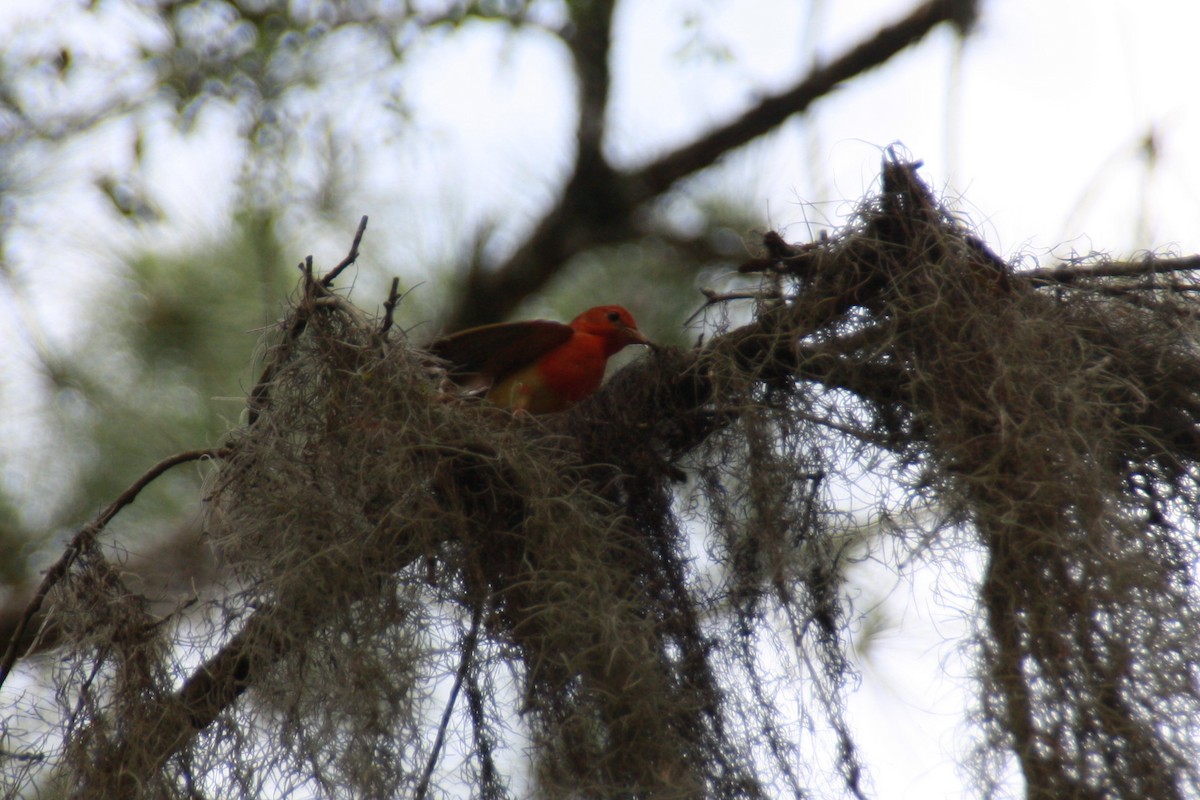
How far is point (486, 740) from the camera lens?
5.06ft

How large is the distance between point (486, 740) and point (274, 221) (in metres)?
1.65

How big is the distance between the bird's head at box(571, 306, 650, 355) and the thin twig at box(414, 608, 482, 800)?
116 cm

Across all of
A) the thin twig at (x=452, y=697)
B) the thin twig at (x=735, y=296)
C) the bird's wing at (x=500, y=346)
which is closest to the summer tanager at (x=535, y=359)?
the bird's wing at (x=500, y=346)

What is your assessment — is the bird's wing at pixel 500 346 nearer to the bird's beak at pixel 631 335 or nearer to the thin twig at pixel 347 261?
Result: the bird's beak at pixel 631 335

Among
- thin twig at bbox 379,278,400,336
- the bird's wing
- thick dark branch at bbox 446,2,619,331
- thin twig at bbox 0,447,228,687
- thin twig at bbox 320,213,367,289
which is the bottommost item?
thin twig at bbox 0,447,228,687

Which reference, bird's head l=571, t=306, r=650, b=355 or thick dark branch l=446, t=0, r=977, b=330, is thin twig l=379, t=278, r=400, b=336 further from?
thick dark branch l=446, t=0, r=977, b=330

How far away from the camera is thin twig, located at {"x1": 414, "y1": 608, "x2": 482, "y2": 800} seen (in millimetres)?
1436

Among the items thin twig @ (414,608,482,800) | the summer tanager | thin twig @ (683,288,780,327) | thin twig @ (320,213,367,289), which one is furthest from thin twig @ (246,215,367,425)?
the summer tanager

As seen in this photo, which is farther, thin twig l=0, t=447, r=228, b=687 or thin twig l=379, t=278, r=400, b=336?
thin twig l=0, t=447, r=228, b=687

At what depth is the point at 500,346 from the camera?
2439mm

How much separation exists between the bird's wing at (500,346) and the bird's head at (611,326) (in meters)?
0.14

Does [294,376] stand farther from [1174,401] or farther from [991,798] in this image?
[1174,401]

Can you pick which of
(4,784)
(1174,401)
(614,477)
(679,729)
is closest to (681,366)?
(614,477)

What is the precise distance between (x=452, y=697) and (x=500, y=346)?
1.03m
